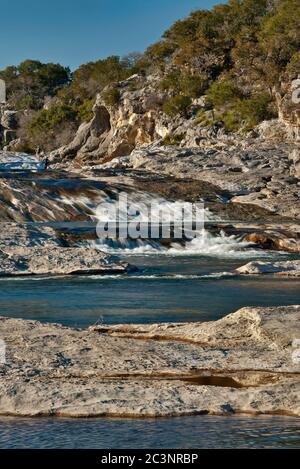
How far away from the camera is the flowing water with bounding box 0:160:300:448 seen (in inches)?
233

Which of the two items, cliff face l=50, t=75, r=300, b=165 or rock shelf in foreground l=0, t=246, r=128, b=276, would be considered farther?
cliff face l=50, t=75, r=300, b=165

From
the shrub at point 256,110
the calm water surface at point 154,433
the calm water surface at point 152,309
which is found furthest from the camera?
the shrub at point 256,110

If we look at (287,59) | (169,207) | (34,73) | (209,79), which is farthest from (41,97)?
(169,207)

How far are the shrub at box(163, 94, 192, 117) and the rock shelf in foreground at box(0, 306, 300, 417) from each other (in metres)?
52.7

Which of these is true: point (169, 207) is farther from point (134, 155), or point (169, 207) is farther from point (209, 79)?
point (209, 79)

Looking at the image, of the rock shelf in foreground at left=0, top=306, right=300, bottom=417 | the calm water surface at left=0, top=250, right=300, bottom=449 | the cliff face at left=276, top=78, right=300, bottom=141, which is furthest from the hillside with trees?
the rock shelf in foreground at left=0, top=306, right=300, bottom=417

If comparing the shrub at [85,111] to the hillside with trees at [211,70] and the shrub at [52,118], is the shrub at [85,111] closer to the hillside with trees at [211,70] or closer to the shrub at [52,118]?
the hillside with trees at [211,70]

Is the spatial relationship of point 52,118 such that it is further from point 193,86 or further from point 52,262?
point 52,262

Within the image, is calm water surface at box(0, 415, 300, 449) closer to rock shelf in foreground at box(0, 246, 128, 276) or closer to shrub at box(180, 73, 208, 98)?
rock shelf in foreground at box(0, 246, 128, 276)

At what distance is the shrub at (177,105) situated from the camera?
6162 centimetres

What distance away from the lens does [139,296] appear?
14.6m

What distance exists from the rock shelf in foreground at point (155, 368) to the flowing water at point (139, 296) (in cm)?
27

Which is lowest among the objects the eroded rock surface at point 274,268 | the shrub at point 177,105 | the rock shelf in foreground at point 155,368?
the rock shelf in foreground at point 155,368

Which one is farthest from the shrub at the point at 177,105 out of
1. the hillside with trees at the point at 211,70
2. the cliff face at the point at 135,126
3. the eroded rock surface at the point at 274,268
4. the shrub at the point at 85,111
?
the eroded rock surface at the point at 274,268
